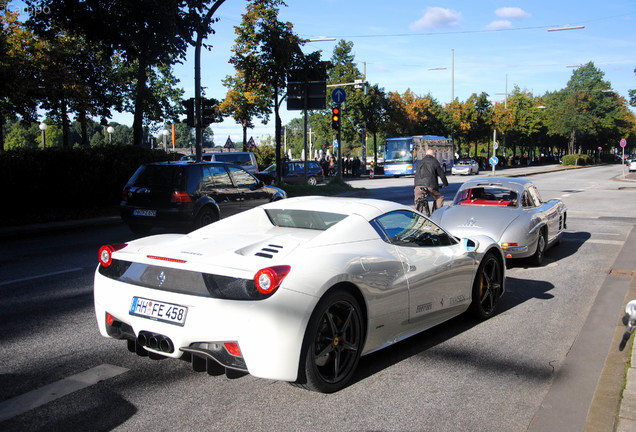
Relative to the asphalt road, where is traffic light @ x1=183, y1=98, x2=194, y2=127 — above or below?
above

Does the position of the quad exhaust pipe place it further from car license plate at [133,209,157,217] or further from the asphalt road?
car license plate at [133,209,157,217]

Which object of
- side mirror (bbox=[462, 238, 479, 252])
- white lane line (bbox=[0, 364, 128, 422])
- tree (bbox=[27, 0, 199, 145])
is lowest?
white lane line (bbox=[0, 364, 128, 422])

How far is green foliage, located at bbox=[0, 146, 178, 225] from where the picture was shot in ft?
46.8

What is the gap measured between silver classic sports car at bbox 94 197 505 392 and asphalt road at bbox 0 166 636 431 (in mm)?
257

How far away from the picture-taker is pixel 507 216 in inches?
352

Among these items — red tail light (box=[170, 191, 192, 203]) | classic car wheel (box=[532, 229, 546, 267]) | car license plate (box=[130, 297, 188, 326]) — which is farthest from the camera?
red tail light (box=[170, 191, 192, 203])

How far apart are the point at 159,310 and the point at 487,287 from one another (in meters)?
3.58

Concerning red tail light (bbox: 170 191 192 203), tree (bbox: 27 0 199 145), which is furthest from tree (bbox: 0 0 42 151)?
red tail light (bbox: 170 191 192 203)

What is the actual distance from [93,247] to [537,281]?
775 centimetres

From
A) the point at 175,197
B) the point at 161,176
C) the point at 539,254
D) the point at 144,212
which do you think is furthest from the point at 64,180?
the point at 539,254

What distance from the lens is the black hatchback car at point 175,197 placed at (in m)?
11.3

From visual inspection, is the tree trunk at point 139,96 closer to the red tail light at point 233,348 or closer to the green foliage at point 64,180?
the green foliage at point 64,180

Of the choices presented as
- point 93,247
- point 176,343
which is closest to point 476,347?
point 176,343

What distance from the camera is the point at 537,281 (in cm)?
802
